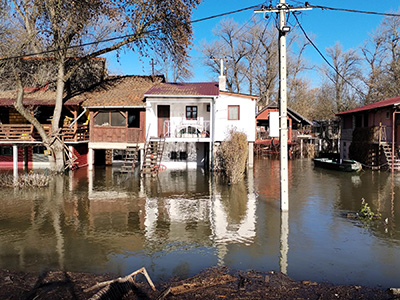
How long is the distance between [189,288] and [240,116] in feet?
60.9

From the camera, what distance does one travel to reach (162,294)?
5816 mm

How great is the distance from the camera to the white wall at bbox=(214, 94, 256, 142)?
934 inches

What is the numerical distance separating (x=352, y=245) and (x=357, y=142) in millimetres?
22510

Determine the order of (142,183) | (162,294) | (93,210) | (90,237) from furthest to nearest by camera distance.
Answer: (142,183) → (93,210) → (90,237) → (162,294)

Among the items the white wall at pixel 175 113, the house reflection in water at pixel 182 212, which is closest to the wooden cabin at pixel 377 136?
the house reflection in water at pixel 182 212

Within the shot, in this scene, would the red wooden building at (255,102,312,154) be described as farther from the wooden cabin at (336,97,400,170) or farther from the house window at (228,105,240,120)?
the house window at (228,105,240,120)

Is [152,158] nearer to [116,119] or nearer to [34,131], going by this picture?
[116,119]

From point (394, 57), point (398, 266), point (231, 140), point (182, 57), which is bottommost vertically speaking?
point (398, 266)

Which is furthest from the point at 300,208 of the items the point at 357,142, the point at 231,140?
the point at 357,142

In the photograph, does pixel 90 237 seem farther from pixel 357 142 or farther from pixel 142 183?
pixel 357 142

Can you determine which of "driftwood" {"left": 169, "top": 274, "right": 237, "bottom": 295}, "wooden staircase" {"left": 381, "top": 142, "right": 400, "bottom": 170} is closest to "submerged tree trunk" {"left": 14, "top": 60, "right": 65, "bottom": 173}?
"driftwood" {"left": 169, "top": 274, "right": 237, "bottom": 295}

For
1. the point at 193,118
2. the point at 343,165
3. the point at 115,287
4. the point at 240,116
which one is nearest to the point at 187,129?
the point at 193,118

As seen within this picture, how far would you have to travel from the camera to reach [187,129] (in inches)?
957

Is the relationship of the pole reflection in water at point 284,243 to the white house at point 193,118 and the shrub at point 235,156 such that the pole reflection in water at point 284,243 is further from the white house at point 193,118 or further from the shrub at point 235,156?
the white house at point 193,118
